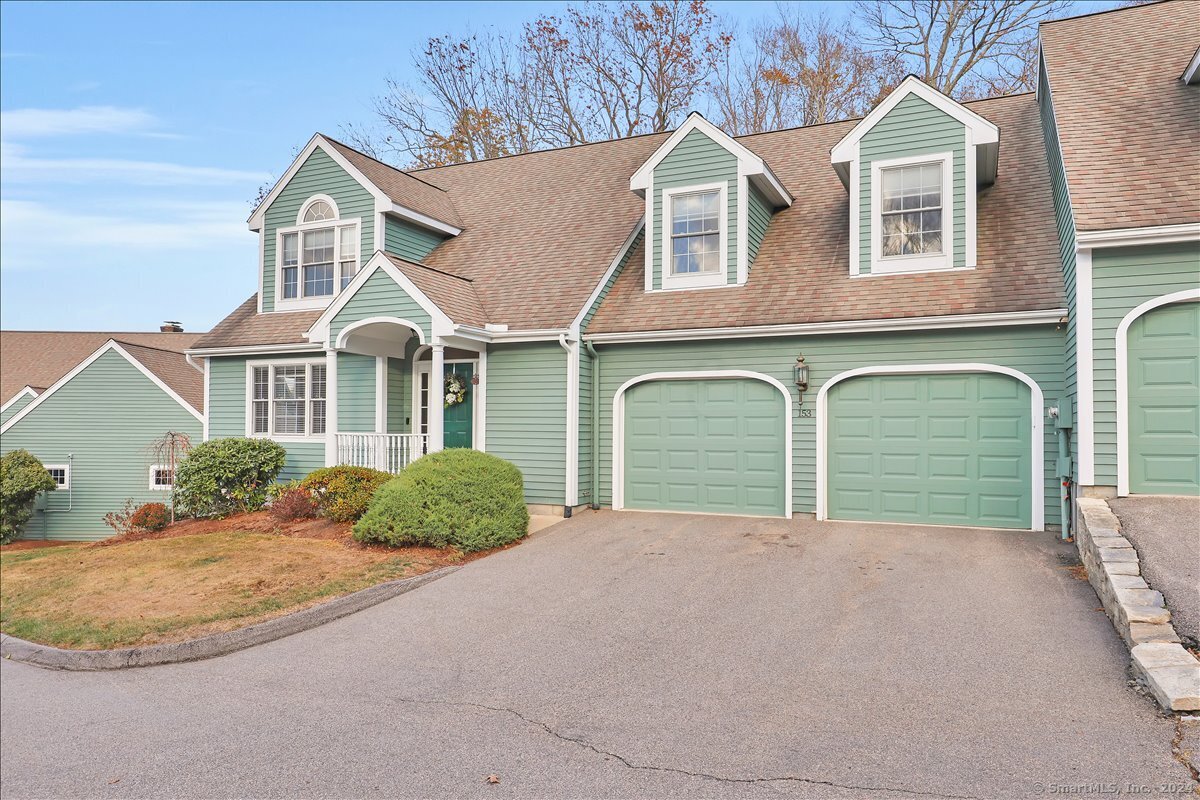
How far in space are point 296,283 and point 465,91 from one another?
13.5 metres

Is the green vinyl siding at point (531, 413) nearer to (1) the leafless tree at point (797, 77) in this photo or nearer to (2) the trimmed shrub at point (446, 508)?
(2) the trimmed shrub at point (446, 508)

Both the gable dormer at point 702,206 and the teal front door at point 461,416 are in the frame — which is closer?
the gable dormer at point 702,206

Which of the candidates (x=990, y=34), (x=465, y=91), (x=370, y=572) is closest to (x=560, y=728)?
(x=370, y=572)

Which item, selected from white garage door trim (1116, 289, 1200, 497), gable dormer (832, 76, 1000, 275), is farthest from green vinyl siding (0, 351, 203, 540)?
white garage door trim (1116, 289, 1200, 497)

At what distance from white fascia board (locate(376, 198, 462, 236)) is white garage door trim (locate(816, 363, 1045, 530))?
828cm

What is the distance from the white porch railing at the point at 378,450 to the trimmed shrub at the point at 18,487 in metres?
9.94

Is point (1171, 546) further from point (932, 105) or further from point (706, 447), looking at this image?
point (932, 105)

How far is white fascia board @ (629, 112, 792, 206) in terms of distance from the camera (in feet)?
38.3

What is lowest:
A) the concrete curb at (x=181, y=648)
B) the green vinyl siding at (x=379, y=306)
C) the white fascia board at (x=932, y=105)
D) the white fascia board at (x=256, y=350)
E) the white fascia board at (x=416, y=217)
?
the concrete curb at (x=181, y=648)

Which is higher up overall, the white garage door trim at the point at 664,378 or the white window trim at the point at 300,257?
the white window trim at the point at 300,257

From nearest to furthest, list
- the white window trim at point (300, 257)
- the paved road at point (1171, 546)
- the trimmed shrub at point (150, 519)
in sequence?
the paved road at point (1171, 546)
the trimmed shrub at point (150, 519)
the white window trim at point (300, 257)

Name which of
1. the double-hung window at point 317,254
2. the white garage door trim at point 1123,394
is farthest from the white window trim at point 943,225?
the double-hung window at point 317,254

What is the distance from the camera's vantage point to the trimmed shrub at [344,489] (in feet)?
36.0

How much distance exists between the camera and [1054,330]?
9.46m
